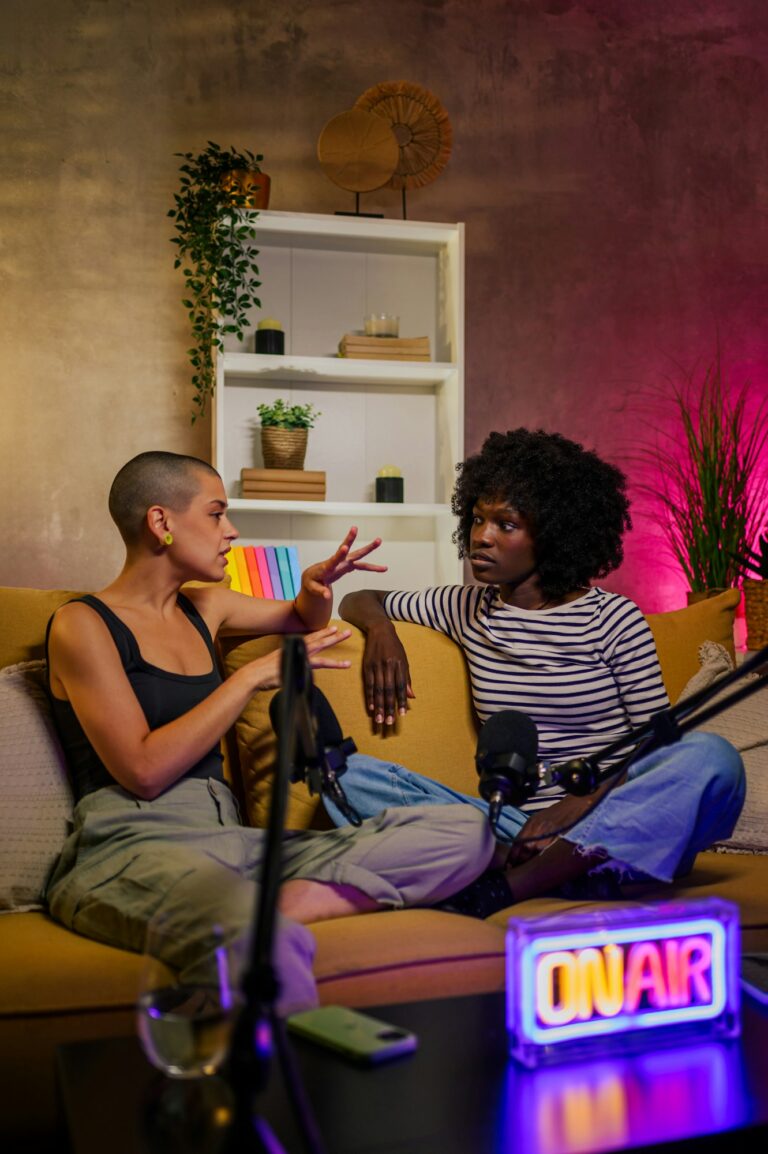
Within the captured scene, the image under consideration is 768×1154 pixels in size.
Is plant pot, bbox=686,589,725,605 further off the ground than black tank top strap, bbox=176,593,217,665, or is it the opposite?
black tank top strap, bbox=176,593,217,665

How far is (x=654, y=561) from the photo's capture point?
14.0ft

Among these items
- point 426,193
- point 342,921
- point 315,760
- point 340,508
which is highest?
point 426,193

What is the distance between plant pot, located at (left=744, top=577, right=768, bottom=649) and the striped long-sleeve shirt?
124 centimetres

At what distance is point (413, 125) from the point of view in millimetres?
3773

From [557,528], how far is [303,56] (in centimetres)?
240

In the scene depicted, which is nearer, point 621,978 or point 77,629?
point 621,978

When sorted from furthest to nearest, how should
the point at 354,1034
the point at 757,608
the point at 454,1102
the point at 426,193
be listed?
the point at 426,193 → the point at 757,608 → the point at 354,1034 → the point at 454,1102

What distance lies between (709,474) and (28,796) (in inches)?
107

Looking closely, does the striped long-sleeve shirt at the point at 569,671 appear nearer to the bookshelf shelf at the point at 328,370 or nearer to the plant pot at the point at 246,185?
the bookshelf shelf at the point at 328,370

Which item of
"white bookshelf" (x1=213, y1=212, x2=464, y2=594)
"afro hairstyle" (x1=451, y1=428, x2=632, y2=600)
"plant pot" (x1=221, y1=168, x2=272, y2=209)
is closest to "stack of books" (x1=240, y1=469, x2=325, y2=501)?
"white bookshelf" (x1=213, y1=212, x2=464, y2=594)

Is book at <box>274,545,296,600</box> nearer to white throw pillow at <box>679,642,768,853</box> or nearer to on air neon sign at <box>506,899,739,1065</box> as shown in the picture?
white throw pillow at <box>679,642,768,853</box>

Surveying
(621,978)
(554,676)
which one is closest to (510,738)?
(621,978)

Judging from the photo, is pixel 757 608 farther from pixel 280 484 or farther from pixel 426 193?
pixel 426 193

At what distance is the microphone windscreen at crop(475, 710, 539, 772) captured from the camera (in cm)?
140
